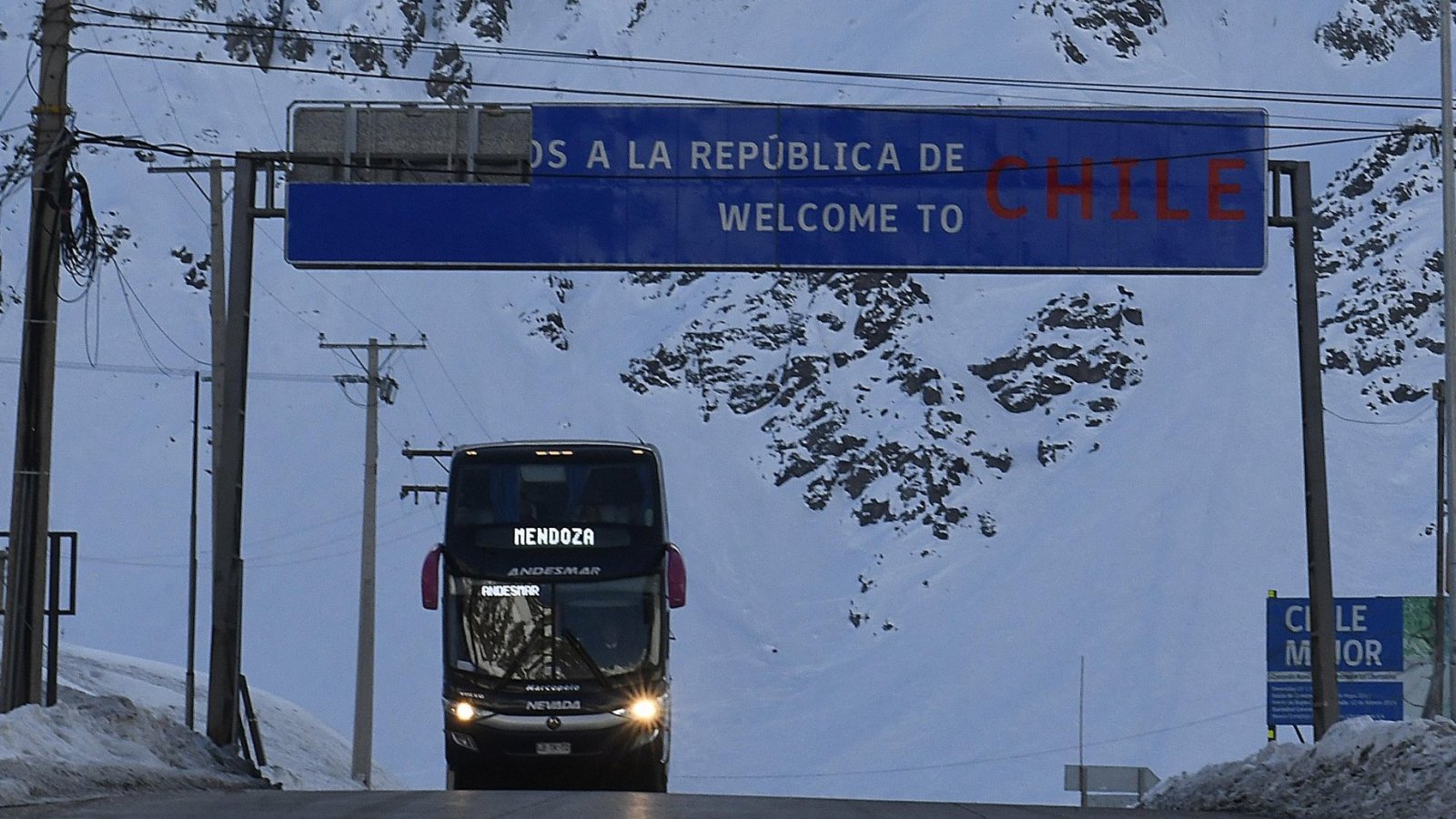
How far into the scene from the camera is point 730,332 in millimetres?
150125

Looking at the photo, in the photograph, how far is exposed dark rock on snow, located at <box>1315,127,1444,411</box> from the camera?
5354 inches

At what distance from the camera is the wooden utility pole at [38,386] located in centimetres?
2205

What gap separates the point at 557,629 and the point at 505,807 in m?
6.93

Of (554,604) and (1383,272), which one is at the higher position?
(1383,272)

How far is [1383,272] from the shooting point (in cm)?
14562

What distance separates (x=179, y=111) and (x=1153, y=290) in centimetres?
7056

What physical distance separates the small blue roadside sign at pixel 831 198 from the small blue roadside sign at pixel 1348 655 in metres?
17.7

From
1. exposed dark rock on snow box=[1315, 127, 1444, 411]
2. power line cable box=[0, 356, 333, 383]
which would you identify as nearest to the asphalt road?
power line cable box=[0, 356, 333, 383]

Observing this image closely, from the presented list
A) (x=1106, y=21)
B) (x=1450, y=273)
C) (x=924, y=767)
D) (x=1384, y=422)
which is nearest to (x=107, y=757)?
(x=1450, y=273)

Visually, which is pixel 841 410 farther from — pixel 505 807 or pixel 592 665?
pixel 505 807

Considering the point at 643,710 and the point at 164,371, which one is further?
the point at 164,371

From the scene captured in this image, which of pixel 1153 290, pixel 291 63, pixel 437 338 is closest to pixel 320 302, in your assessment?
pixel 437 338

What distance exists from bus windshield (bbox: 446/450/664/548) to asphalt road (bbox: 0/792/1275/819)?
3.90 m

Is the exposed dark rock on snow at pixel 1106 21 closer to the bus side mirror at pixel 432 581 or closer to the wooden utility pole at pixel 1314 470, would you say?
the wooden utility pole at pixel 1314 470
